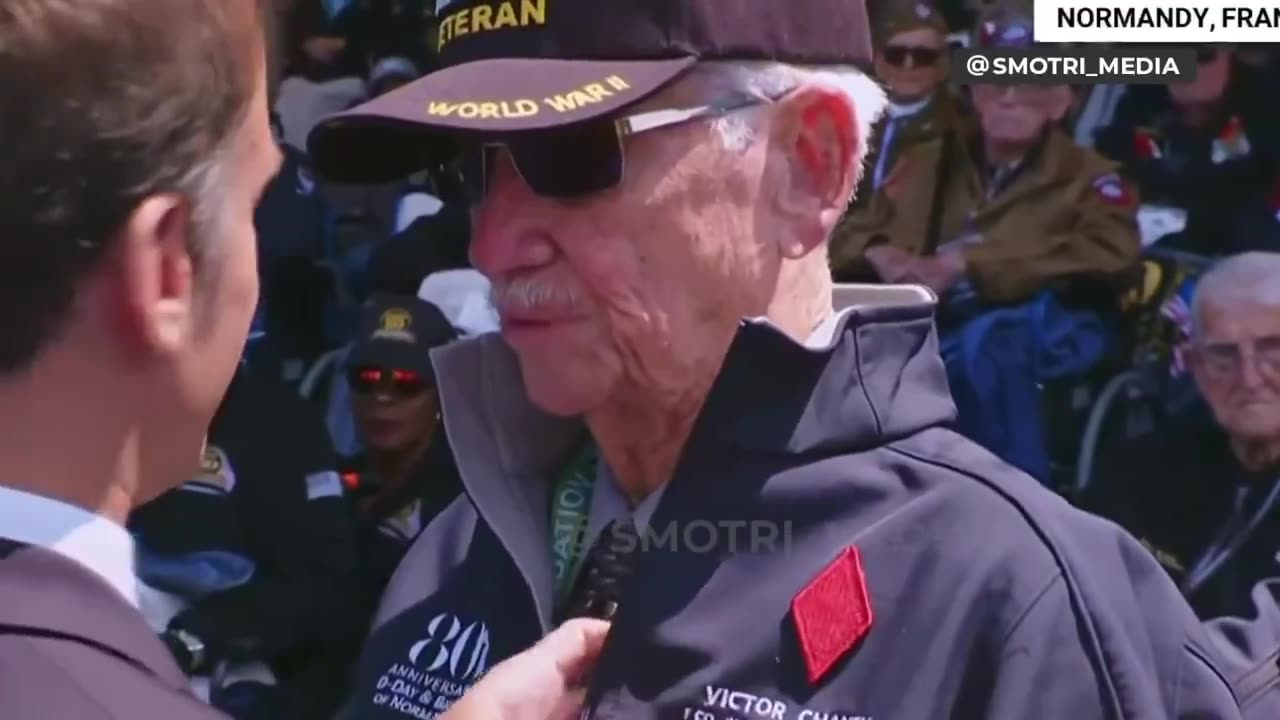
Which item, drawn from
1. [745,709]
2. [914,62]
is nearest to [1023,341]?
[914,62]

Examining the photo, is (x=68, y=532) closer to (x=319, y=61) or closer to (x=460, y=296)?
(x=460, y=296)

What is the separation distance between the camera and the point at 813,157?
1535mm

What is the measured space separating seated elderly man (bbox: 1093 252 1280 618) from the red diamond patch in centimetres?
185

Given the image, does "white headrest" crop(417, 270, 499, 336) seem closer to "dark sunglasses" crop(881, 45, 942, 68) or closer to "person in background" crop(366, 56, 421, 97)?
"person in background" crop(366, 56, 421, 97)

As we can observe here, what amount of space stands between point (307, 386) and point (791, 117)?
262 centimetres

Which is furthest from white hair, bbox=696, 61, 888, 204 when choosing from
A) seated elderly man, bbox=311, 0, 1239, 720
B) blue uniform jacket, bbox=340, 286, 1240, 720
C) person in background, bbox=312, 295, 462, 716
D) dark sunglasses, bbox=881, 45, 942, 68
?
person in background, bbox=312, 295, 462, 716

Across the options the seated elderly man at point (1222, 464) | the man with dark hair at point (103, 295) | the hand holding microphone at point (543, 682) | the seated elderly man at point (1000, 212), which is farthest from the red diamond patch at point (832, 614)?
the seated elderly man at point (1000, 212)

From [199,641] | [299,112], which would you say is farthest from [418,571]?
[299,112]

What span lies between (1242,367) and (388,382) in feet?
5.86

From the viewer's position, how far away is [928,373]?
1550 millimetres

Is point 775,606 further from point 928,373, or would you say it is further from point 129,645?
point 129,645

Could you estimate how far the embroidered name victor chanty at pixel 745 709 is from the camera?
4.50ft

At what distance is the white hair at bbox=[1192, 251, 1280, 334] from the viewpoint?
128 inches

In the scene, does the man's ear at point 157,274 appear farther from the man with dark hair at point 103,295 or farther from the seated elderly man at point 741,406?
the seated elderly man at point 741,406
